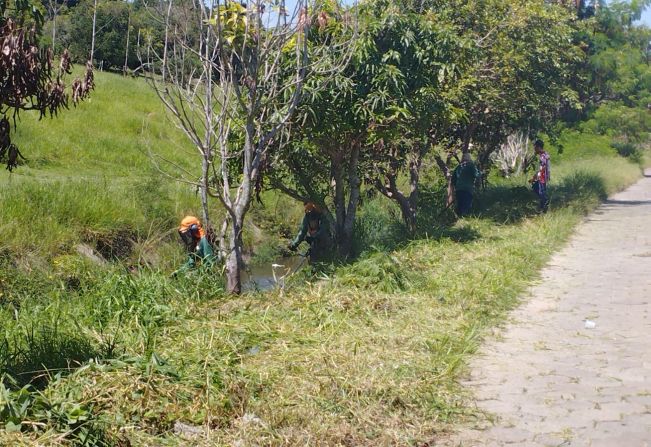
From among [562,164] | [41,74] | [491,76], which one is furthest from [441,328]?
[562,164]

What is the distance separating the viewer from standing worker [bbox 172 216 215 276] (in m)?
9.48

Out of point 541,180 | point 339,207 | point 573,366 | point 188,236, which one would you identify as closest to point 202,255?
point 188,236

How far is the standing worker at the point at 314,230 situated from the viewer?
41.4 feet

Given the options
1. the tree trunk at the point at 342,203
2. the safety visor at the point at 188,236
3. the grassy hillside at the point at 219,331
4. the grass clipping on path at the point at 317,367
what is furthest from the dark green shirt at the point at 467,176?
the safety visor at the point at 188,236

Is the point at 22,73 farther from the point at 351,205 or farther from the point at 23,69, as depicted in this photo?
the point at 351,205

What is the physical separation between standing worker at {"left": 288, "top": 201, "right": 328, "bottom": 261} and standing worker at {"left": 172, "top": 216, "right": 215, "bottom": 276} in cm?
186

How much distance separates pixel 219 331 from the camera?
717 cm

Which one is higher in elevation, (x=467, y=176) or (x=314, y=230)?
(x=467, y=176)

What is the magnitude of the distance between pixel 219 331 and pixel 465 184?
10266 mm

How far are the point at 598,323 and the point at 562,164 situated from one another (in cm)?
2685

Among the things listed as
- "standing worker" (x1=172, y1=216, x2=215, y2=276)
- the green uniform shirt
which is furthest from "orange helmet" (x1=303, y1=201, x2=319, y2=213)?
the green uniform shirt

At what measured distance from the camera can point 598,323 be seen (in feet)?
28.5

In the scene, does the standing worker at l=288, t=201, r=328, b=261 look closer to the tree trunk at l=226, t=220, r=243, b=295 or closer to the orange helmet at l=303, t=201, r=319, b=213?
the orange helmet at l=303, t=201, r=319, b=213

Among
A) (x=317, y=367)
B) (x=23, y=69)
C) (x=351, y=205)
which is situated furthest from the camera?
(x=351, y=205)
